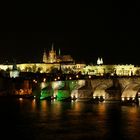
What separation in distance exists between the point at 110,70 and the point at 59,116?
66216 mm

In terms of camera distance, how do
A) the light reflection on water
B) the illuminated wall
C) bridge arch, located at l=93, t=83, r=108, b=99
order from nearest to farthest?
the light reflection on water → bridge arch, located at l=93, t=83, r=108, b=99 → the illuminated wall

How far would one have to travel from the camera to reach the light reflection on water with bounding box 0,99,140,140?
3475 centimetres

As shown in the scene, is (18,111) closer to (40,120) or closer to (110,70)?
(40,120)

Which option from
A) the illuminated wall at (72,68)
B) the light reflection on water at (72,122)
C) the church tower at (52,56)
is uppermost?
the church tower at (52,56)

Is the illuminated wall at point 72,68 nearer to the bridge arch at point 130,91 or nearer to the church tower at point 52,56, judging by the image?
the church tower at point 52,56

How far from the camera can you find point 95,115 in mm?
44375

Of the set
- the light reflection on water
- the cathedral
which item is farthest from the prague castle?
the light reflection on water

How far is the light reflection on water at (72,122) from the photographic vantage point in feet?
114

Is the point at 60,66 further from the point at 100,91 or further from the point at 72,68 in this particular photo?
the point at 100,91

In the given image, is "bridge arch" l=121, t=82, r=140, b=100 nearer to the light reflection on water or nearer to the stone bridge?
the stone bridge

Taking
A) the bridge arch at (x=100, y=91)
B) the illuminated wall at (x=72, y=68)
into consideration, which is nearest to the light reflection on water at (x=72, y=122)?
the bridge arch at (x=100, y=91)

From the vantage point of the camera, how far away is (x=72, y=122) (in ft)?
132

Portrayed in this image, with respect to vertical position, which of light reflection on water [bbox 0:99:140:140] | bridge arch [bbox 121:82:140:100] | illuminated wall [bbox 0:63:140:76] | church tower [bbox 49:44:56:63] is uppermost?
church tower [bbox 49:44:56:63]

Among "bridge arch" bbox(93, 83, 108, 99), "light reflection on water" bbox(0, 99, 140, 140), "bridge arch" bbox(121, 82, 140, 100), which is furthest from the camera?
"bridge arch" bbox(93, 83, 108, 99)
